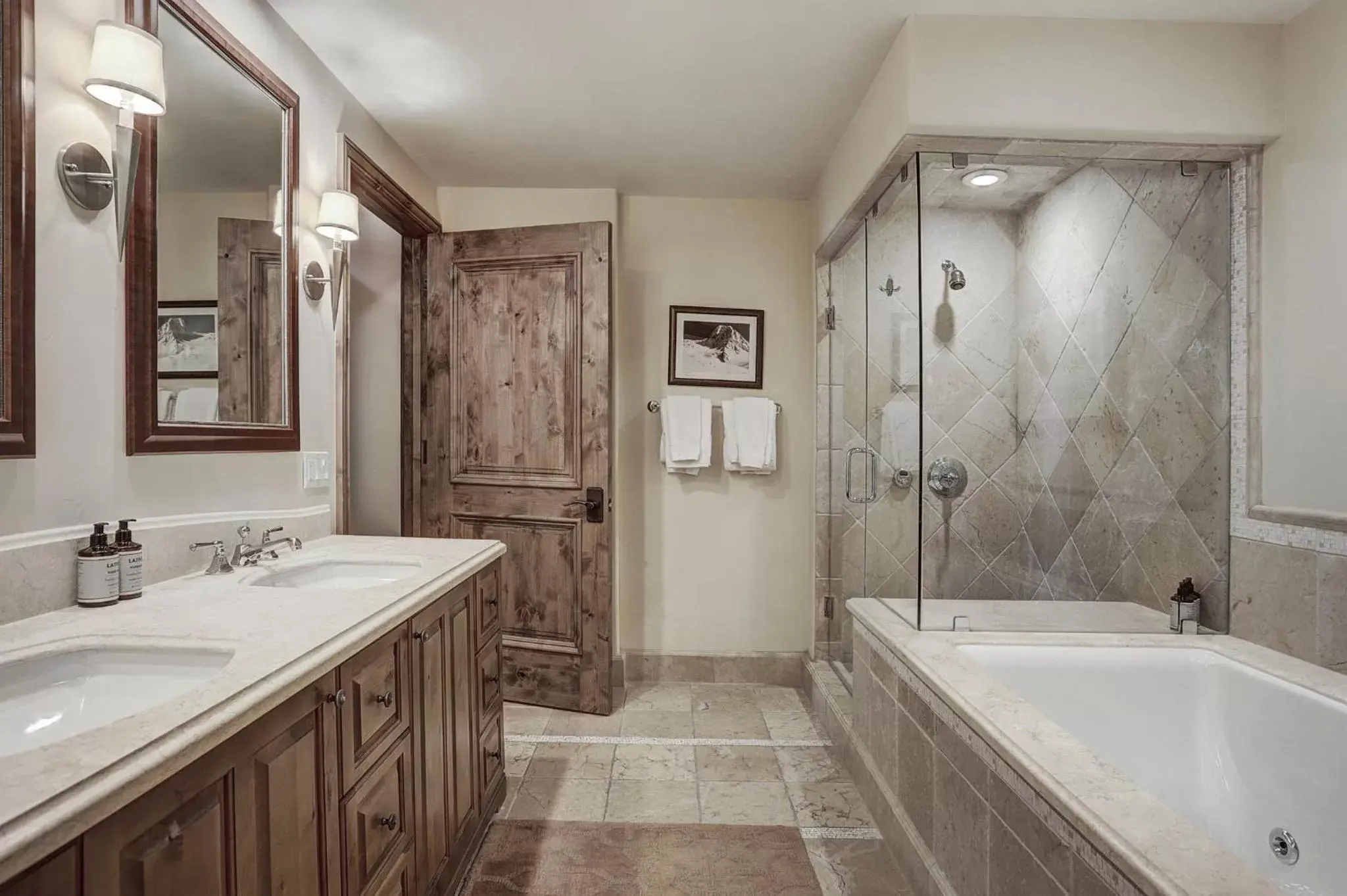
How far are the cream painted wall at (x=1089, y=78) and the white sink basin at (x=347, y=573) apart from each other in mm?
1837

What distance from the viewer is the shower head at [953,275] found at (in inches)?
81.6

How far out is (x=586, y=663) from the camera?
111 inches

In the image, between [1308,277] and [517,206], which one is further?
[517,206]

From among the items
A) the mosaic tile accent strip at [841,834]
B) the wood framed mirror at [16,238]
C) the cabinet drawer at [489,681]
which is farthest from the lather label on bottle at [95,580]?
the mosaic tile accent strip at [841,834]

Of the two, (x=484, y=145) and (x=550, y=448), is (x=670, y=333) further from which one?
(x=484, y=145)

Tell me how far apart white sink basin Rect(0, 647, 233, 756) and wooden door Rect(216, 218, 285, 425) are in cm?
75

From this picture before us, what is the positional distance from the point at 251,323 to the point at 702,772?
2021 mm

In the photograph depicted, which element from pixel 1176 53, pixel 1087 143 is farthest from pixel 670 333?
pixel 1176 53

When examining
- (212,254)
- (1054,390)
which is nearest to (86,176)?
(212,254)

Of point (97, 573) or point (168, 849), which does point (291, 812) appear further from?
point (97, 573)

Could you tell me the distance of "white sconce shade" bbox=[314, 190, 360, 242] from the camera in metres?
1.97

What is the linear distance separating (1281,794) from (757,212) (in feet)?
9.14

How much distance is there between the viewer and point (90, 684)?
3.15ft

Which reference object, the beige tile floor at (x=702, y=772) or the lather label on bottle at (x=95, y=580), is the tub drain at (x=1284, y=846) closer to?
the beige tile floor at (x=702, y=772)
